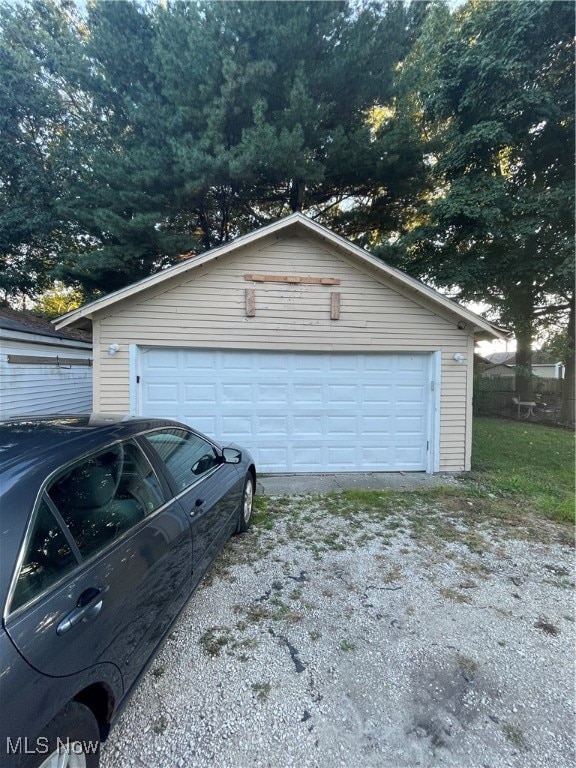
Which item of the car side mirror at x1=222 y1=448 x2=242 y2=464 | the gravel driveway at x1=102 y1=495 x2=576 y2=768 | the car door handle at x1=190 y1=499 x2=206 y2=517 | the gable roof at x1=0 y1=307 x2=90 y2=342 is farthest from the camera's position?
the gable roof at x1=0 y1=307 x2=90 y2=342

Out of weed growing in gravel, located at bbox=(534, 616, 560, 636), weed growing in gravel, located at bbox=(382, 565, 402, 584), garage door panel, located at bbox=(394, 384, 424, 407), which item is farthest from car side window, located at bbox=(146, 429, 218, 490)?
garage door panel, located at bbox=(394, 384, 424, 407)

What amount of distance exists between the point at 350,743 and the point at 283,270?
6.03 meters

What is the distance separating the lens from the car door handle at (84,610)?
1309 millimetres

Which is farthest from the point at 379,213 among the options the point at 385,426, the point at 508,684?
the point at 508,684

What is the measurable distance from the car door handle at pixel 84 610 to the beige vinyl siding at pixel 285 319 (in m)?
4.99

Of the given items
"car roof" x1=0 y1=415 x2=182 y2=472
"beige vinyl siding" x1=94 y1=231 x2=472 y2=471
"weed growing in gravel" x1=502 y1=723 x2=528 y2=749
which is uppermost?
"beige vinyl siding" x1=94 y1=231 x2=472 y2=471

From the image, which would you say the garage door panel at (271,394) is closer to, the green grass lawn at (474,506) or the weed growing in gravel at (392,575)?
the green grass lawn at (474,506)

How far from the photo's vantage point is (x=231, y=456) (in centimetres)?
344

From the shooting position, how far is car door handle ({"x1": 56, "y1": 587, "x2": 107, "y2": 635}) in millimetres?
1309

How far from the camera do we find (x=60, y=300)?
74.0ft

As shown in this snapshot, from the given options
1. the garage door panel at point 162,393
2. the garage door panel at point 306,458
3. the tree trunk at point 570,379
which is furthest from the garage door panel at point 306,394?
the tree trunk at point 570,379

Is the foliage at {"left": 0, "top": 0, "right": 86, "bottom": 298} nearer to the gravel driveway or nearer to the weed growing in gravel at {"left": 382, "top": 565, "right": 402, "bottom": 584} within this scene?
the gravel driveway

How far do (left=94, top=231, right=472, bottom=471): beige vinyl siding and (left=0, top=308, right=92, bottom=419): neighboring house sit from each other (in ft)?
8.11

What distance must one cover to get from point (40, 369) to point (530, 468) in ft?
36.4
